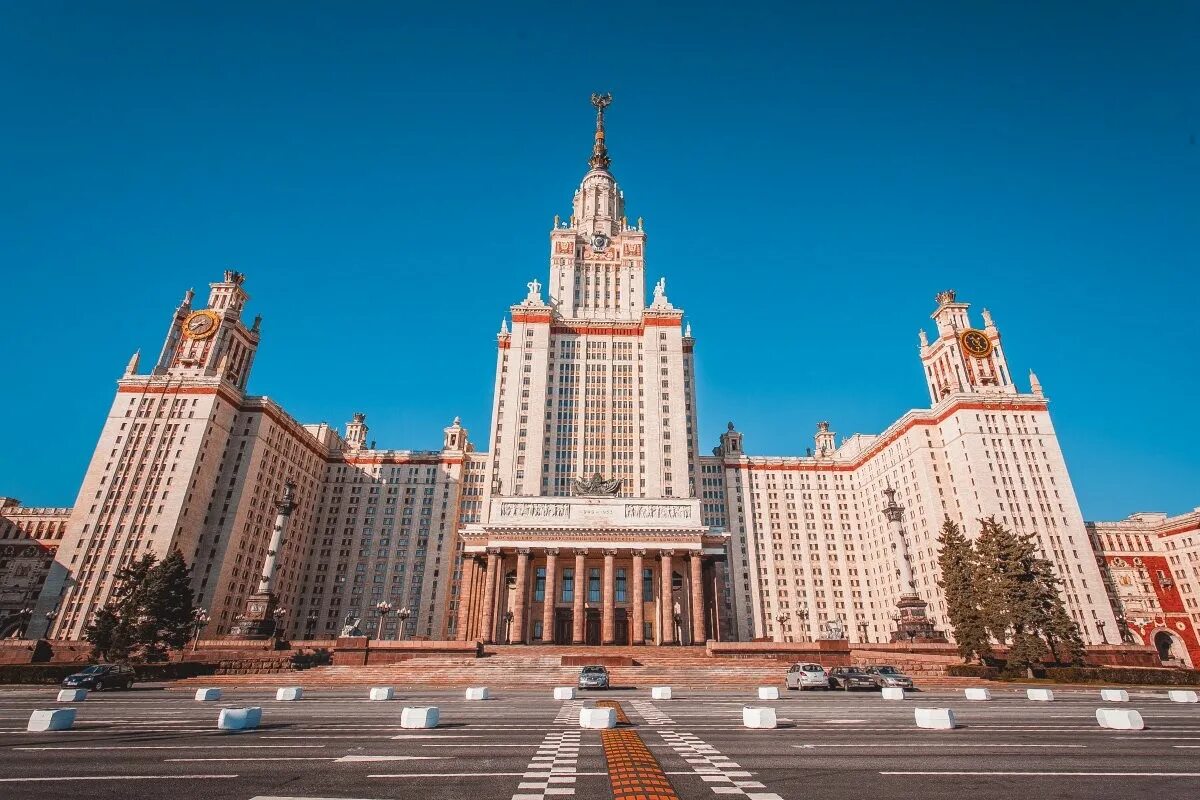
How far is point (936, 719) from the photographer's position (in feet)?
64.4

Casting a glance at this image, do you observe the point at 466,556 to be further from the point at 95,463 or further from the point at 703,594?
the point at 95,463

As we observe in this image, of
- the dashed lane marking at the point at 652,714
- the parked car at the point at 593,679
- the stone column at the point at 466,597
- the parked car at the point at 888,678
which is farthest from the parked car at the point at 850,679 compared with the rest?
the stone column at the point at 466,597

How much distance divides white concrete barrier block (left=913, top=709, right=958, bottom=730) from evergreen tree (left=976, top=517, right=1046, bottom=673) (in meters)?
29.4

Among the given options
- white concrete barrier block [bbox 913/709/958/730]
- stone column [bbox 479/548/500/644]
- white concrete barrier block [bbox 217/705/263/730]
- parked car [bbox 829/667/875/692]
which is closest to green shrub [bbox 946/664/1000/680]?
parked car [bbox 829/667/875/692]

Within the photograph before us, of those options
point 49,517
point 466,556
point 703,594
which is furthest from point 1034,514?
point 49,517

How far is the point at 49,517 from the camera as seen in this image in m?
96.5

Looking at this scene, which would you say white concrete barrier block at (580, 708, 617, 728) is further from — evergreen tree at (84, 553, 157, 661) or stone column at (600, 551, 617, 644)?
stone column at (600, 551, 617, 644)

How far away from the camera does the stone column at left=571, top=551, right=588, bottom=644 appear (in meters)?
68.4

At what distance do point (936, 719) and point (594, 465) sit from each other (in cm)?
7608

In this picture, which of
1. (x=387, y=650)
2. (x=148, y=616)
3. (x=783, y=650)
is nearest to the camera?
(x=148, y=616)

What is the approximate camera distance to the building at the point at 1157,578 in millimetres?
96312

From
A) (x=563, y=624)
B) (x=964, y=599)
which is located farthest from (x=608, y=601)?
(x=964, y=599)

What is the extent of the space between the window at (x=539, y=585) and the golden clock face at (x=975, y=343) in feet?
251

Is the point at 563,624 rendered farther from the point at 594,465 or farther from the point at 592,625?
the point at 594,465
